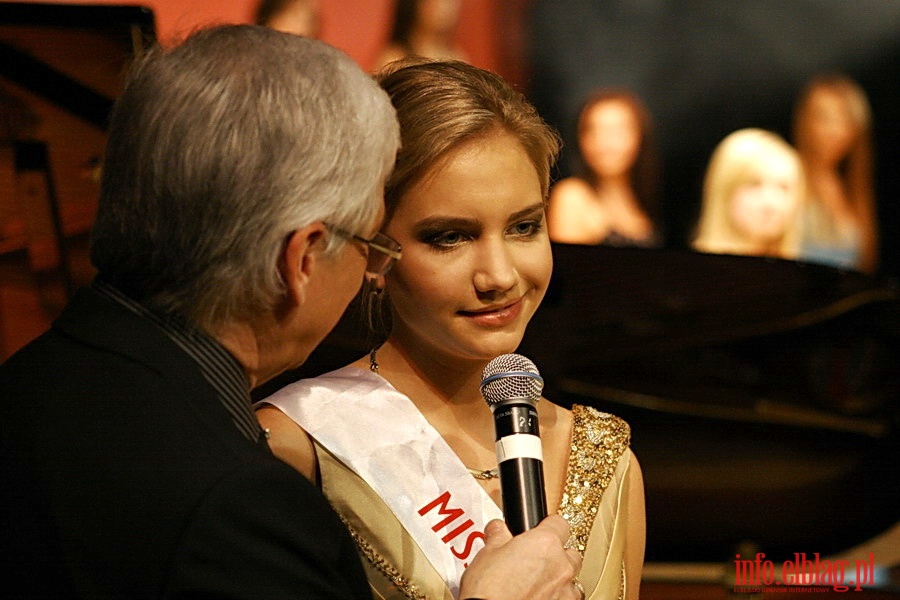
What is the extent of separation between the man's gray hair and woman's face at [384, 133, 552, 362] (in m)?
0.37

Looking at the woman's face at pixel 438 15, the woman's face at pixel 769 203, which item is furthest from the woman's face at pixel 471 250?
the woman's face at pixel 769 203

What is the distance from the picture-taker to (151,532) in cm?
113

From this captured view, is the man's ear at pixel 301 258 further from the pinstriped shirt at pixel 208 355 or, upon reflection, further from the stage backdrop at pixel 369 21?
the stage backdrop at pixel 369 21

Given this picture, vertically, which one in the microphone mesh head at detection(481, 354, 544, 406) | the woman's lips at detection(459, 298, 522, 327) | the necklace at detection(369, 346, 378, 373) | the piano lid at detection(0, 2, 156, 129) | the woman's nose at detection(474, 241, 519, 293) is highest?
the piano lid at detection(0, 2, 156, 129)

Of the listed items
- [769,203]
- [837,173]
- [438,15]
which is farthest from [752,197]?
[438,15]

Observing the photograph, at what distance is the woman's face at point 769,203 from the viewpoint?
6.49 meters

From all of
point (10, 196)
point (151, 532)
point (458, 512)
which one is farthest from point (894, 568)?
point (151, 532)

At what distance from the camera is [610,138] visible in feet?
21.8

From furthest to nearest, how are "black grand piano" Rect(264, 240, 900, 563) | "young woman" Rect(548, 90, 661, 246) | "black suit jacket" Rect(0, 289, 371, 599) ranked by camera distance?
"young woman" Rect(548, 90, 661, 246)
"black grand piano" Rect(264, 240, 900, 563)
"black suit jacket" Rect(0, 289, 371, 599)

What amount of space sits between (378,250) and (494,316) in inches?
11.5

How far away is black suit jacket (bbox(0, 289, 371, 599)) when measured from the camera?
1.13 meters

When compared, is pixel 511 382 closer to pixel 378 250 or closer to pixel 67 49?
pixel 378 250

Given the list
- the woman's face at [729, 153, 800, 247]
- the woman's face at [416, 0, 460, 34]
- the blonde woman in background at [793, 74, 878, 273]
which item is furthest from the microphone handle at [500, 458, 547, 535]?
the blonde woman in background at [793, 74, 878, 273]

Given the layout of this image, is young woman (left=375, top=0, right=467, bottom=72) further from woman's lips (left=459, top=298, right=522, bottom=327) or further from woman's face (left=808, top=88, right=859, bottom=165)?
woman's lips (left=459, top=298, right=522, bottom=327)
